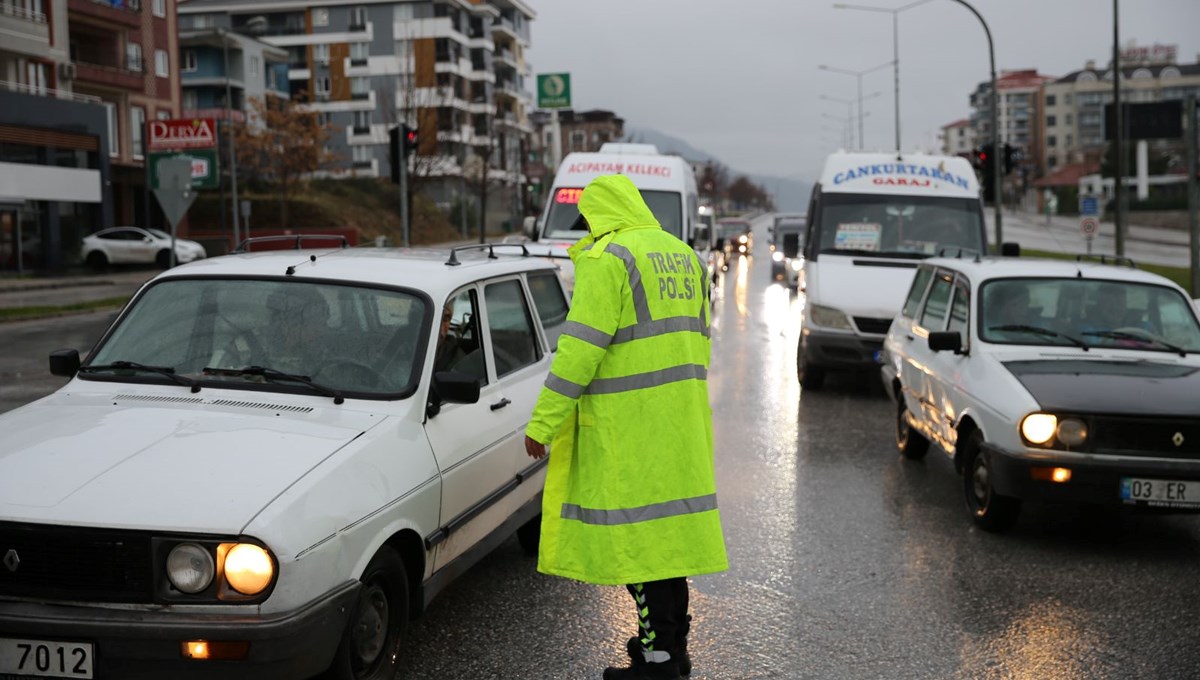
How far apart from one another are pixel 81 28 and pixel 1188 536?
4988 cm

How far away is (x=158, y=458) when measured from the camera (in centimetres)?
405

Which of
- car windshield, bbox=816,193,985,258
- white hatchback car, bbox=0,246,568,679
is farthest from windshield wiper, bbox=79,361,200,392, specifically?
car windshield, bbox=816,193,985,258

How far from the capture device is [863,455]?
969 cm

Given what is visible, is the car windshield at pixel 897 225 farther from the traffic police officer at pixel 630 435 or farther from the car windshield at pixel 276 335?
the traffic police officer at pixel 630 435

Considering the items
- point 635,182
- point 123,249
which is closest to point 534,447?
point 635,182

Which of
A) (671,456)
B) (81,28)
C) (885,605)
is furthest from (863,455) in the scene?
(81,28)

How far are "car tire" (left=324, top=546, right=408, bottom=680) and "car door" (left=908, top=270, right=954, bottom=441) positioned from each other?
481 centimetres

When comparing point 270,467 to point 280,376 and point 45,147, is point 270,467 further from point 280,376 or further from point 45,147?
point 45,147

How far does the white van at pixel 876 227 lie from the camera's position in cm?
1338

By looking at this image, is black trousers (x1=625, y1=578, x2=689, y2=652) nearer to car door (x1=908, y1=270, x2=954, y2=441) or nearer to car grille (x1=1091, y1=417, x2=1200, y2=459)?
car grille (x1=1091, y1=417, x2=1200, y2=459)

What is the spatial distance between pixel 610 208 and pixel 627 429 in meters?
0.80

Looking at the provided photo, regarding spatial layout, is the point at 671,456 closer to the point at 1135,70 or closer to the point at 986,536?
the point at 986,536

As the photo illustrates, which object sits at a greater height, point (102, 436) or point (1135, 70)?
point (1135, 70)

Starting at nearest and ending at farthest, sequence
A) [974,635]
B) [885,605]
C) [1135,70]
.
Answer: [974,635] < [885,605] < [1135,70]
